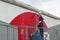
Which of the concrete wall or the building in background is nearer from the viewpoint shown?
the concrete wall

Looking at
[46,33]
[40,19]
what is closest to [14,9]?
[40,19]

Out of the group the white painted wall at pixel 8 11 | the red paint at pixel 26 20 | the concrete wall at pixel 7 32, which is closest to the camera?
the concrete wall at pixel 7 32

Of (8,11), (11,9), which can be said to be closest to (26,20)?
(11,9)

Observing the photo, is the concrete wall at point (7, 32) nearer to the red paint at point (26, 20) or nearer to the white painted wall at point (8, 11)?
the white painted wall at point (8, 11)

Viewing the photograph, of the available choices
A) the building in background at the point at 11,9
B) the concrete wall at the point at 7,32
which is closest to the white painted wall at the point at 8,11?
the building in background at the point at 11,9

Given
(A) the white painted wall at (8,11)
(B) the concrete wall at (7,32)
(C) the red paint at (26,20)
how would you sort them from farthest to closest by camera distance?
(C) the red paint at (26,20) → (A) the white painted wall at (8,11) → (B) the concrete wall at (7,32)

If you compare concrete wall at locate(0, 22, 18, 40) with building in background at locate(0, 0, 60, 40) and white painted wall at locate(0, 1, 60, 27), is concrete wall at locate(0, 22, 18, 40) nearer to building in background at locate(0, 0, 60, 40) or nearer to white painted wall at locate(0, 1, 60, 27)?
building in background at locate(0, 0, 60, 40)

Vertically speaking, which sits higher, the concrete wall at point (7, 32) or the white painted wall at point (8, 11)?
the white painted wall at point (8, 11)

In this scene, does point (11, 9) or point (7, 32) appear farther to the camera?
point (11, 9)

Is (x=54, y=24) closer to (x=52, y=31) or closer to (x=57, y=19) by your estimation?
(x=57, y=19)

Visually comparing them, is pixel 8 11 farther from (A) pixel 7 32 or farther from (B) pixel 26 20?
(B) pixel 26 20

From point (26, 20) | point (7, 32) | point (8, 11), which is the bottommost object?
point (7, 32)

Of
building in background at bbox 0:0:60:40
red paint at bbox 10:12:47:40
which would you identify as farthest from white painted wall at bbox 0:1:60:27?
red paint at bbox 10:12:47:40

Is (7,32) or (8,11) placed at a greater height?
(8,11)
